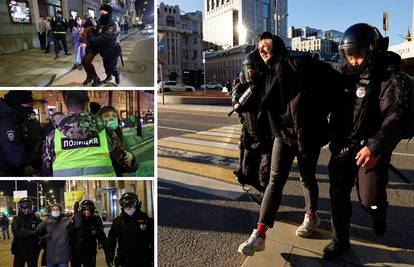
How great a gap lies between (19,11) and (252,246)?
219 cm

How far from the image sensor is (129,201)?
6.44 ft

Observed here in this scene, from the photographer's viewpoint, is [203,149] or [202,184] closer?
[202,184]

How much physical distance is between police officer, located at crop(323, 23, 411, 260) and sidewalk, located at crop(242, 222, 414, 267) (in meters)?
0.38

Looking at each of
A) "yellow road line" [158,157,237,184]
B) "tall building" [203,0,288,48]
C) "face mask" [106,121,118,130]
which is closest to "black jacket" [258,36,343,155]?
"face mask" [106,121,118,130]

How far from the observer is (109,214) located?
2.09 metres

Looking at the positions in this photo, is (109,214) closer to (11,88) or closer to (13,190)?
(13,190)

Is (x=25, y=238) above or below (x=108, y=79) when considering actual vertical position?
below

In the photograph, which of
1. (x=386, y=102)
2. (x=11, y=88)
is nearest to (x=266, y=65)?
(x=386, y=102)

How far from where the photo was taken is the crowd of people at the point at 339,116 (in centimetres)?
246

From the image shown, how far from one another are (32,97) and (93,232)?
2.82 feet

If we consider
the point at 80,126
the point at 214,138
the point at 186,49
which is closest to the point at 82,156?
the point at 80,126

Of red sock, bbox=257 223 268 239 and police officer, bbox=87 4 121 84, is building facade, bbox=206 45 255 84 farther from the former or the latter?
police officer, bbox=87 4 121 84

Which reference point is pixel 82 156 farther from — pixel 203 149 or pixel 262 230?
pixel 203 149

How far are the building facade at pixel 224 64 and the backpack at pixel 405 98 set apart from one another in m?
116
